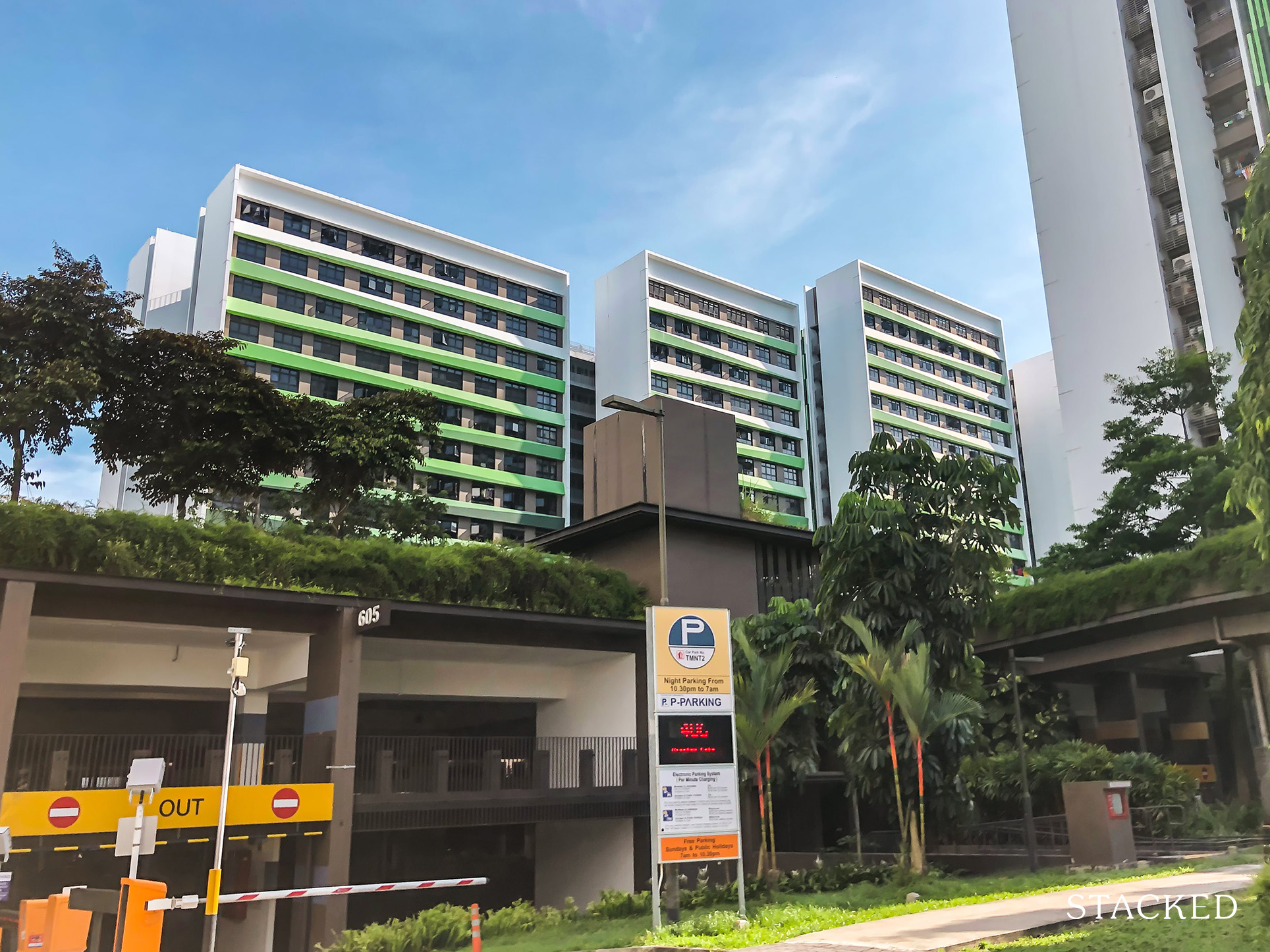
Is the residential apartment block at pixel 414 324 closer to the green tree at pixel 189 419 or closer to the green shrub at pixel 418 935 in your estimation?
the green tree at pixel 189 419

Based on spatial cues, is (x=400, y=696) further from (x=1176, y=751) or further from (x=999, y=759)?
(x=1176, y=751)

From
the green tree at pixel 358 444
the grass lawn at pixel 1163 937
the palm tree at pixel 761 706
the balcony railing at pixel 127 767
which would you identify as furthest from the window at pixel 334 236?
the grass lawn at pixel 1163 937

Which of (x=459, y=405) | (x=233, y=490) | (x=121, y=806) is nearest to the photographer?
(x=121, y=806)

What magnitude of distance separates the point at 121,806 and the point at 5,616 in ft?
13.7

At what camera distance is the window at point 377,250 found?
7581 centimetres

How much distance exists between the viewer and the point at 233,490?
3934 cm

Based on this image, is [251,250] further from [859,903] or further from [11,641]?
[859,903]

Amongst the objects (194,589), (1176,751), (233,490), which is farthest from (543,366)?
(194,589)

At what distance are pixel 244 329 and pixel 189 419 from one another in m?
32.8

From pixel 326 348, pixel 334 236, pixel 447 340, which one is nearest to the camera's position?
pixel 326 348

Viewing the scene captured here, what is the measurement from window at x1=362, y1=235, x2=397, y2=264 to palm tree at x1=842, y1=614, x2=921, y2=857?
61.5 metres

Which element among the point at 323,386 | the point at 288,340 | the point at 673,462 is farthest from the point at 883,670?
the point at 288,340

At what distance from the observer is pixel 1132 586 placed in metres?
30.8

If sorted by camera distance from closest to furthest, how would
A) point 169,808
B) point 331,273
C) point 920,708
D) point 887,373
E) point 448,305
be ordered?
point 169,808, point 920,708, point 331,273, point 448,305, point 887,373
